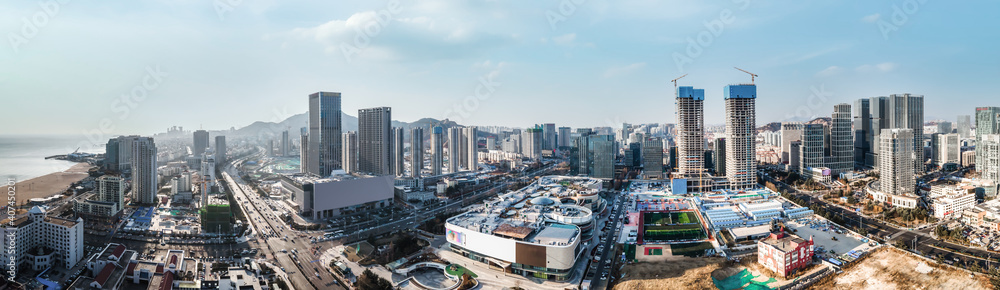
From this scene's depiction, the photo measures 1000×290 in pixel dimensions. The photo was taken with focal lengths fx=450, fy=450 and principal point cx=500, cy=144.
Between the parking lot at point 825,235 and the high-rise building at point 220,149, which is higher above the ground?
the high-rise building at point 220,149

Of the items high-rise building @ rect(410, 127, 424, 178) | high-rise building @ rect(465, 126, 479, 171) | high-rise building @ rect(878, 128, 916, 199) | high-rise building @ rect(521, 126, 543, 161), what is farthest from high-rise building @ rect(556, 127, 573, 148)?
high-rise building @ rect(878, 128, 916, 199)

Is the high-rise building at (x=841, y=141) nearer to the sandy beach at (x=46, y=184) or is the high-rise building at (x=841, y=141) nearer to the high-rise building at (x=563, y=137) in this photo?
the high-rise building at (x=563, y=137)

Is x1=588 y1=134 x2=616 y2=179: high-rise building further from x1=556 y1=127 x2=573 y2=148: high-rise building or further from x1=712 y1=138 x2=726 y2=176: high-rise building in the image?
x1=556 y1=127 x2=573 y2=148: high-rise building

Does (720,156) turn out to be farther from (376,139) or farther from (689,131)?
(376,139)

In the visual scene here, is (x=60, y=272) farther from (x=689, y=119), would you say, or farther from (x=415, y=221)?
(x=689, y=119)

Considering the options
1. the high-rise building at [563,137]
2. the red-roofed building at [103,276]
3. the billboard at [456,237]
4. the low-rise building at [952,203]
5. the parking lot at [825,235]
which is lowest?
the parking lot at [825,235]

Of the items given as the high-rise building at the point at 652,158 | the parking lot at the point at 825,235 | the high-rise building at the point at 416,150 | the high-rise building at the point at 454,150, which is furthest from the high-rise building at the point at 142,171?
the high-rise building at the point at 652,158

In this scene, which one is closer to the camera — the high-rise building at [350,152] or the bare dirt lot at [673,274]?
the bare dirt lot at [673,274]
